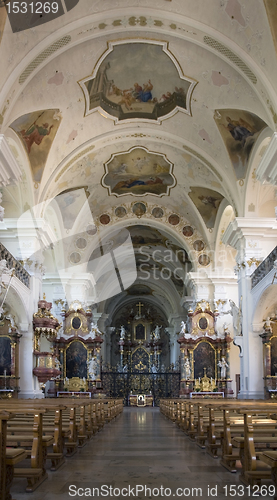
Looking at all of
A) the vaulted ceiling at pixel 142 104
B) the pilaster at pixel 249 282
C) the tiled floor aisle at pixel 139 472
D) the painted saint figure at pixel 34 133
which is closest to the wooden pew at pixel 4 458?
the tiled floor aisle at pixel 139 472

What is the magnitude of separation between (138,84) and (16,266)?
274 inches

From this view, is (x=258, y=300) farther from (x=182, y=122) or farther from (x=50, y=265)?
(x=50, y=265)

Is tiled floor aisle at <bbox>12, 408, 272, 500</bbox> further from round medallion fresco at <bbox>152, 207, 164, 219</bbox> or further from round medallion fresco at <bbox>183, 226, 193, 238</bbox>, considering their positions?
round medallion fresco at <bbox>152, 207, 164, 219</bbox>

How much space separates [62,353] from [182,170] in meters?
10.6

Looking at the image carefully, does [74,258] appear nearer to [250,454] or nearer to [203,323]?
[203,323]

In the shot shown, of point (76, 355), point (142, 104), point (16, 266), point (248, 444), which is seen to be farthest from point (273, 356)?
point (248, 444)

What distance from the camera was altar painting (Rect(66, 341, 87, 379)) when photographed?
2414 centimetres

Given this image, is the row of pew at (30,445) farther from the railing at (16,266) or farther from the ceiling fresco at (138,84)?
the ceiling fresco at (138,84)

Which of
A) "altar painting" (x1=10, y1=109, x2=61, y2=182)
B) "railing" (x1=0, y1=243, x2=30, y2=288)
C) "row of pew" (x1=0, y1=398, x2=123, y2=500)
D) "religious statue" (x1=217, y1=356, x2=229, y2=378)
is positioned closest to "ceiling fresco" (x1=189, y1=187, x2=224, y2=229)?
"religious statue" (x1=217, y1=356, x2=229, y2=378)

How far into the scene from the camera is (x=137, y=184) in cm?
2292

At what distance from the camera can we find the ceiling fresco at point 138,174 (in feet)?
67.7

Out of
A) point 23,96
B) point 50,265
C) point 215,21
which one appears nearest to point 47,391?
point 50,265

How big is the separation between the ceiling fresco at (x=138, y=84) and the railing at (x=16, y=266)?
5518 millimetres

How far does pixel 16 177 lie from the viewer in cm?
1319
